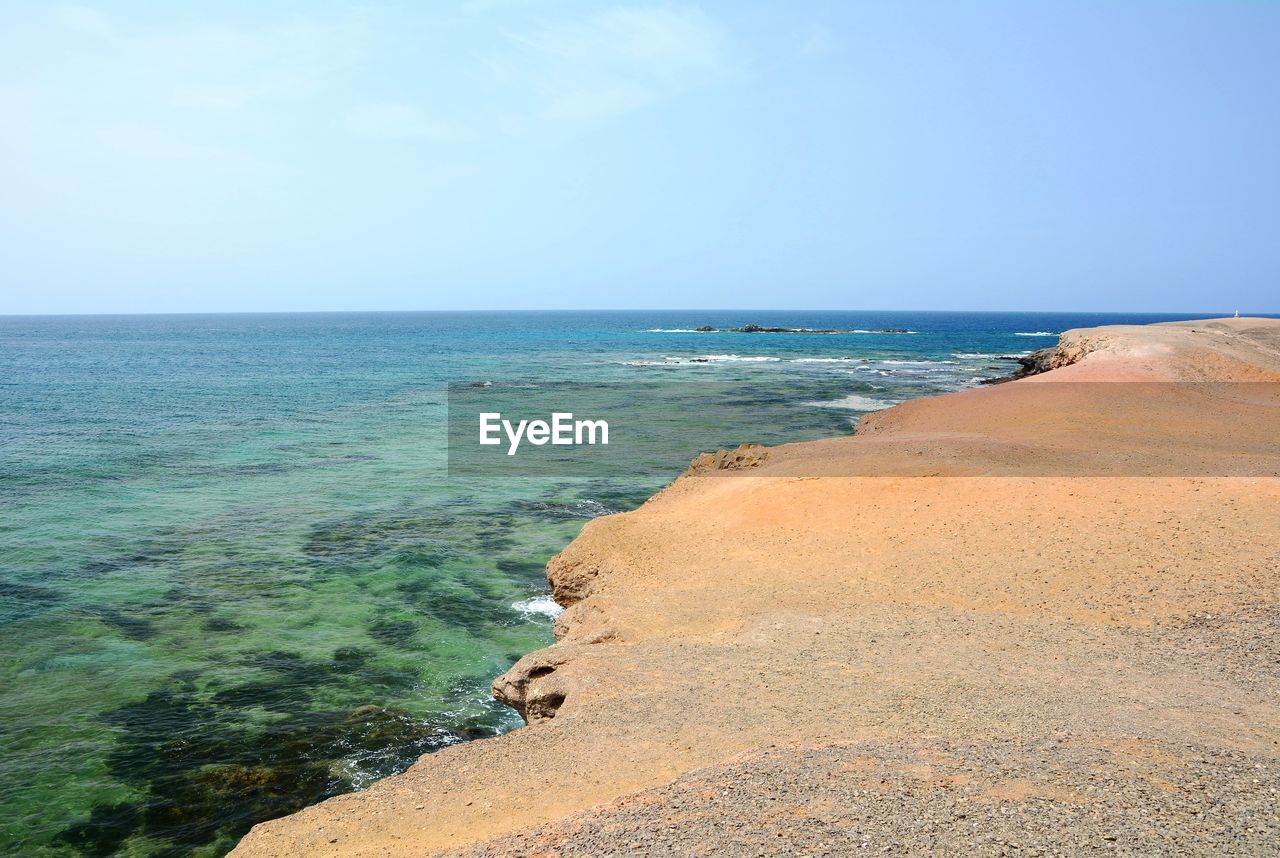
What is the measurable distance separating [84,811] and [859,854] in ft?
24.3

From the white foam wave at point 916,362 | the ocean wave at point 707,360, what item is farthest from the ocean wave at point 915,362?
the ocean wave at point 707,360

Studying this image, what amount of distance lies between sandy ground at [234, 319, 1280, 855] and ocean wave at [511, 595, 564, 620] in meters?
0.65

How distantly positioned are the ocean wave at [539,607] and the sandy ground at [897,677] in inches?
25.5

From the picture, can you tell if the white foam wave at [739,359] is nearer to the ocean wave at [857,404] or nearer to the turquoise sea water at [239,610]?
the ocean wave at [857,404]

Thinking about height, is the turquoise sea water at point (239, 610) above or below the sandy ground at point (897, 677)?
below

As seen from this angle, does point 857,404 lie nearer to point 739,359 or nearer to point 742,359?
point 742,359

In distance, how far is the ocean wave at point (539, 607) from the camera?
13.2 m

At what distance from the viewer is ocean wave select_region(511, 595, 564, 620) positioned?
521 inches

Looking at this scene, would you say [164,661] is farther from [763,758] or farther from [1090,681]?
[1090,681]

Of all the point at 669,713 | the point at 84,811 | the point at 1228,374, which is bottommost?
the point at 84,811

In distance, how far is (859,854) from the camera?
4434 mm

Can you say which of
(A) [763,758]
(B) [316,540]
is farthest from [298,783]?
(B) [316,540]

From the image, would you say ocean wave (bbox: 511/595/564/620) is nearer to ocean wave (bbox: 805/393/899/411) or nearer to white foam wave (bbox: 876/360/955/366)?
ocean wave (bbox: 805/393/899/411)

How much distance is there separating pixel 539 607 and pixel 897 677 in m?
7.13
